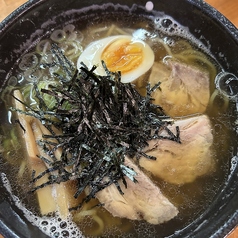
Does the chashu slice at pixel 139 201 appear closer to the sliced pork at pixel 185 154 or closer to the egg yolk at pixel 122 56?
the sliced pork at pixel 185 154

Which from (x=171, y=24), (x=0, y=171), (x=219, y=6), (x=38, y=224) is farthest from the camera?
(x=219, y=6)

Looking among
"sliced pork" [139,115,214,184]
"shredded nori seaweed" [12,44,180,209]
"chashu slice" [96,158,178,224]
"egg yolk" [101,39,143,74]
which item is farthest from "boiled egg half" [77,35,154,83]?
"chashu slice" [96,158,178,224]

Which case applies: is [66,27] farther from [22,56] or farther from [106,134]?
[106,134]

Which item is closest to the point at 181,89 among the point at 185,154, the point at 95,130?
the point at 185,154

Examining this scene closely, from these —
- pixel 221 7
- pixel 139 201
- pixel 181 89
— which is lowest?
pixel 139 201

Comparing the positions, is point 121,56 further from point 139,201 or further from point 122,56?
point 139,201

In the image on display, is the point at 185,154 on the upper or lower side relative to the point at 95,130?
lower

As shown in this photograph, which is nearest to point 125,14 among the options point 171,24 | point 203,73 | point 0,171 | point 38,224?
point 171,24
